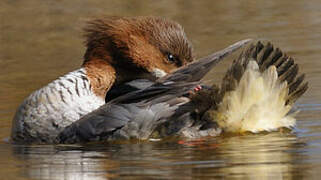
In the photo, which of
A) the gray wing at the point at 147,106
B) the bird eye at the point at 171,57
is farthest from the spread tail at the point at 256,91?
the bird eye at the point at 171,57

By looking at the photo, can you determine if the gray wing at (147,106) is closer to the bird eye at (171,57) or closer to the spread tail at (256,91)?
the spread tail at (256,91)

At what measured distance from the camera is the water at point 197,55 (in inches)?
255

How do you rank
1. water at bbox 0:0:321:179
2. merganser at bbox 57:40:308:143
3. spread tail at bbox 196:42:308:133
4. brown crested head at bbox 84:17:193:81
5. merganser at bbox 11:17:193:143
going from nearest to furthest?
water at bbox 0:0:321:179, spread tail at bbox 196:42:308:133, merganser at bbox 57:40:308:143, merganser at bbox 11:17:193:143, brown crested head at bbox 84:17:193:81

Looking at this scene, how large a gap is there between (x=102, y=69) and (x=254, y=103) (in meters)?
1.58

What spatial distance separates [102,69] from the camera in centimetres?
824

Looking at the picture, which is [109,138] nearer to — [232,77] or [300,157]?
[232,77]

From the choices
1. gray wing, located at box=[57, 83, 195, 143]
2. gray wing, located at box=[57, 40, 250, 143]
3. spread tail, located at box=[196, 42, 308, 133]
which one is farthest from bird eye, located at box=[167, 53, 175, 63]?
spread tail, located at box=[196, 42, 308, 133]

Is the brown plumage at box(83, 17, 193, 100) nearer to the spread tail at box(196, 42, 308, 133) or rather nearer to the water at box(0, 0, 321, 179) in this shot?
the water at box(0, 0, 321, 179)

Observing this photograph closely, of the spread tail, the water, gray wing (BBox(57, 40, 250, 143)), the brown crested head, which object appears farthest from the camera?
the brown crested head

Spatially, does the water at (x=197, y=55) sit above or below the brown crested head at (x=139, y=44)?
below

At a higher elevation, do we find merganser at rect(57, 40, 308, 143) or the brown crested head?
the brown crested head

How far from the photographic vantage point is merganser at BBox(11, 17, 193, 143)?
796cm

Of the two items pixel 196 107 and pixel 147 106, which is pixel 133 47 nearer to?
pixel 147 106

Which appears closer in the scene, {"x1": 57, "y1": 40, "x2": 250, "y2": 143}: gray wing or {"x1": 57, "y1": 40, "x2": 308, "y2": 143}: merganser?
{"x1": 57, "y1": 40, "x2": 308, "y2": 143}: merganser
